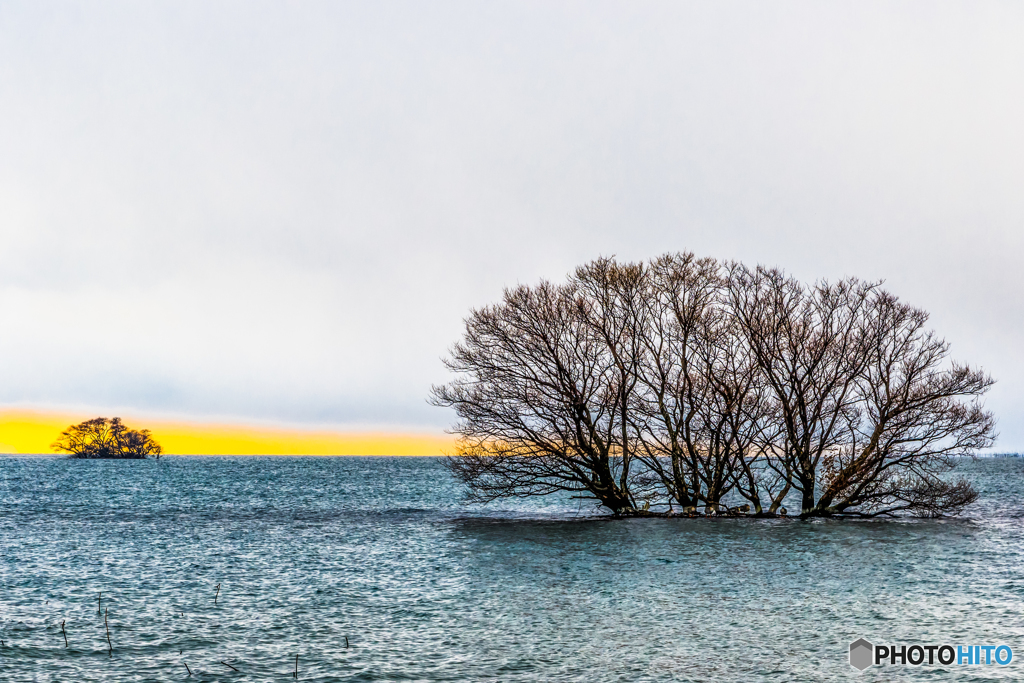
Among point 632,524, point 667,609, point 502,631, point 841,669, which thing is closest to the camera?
point 841,669

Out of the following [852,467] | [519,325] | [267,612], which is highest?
[519,325]

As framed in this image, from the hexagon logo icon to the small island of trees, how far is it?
181969mm

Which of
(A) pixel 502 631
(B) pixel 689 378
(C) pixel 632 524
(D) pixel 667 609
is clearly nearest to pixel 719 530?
(C) pixel 632 524

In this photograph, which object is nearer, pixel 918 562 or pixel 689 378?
pixel 918 562

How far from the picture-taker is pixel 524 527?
34625 mm

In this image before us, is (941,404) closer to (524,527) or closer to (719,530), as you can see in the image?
(719,530)

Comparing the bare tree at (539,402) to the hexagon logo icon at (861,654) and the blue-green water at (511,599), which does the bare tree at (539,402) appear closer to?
the blue-green water at (511,599)

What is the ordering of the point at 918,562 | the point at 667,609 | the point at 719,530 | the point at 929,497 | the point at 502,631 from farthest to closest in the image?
the point at 929,497
the point at 719,530
the point at 918,562
the point at 667,609
the point at 502,631

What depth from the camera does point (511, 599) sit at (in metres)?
19.3

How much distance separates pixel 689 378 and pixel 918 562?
1236 cm

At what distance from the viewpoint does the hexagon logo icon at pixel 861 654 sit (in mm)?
13375

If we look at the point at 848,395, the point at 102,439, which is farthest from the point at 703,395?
the point at 102,439

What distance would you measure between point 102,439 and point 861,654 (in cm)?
18466

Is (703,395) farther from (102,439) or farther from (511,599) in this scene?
(102,439)
